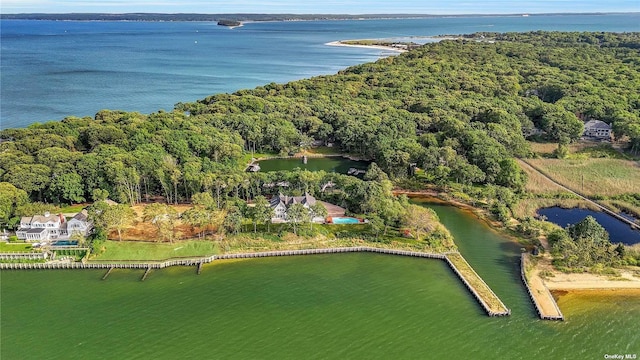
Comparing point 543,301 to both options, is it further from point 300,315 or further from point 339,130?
point 339,130

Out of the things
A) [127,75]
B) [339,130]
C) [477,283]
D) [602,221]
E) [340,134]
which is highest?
[127,75]

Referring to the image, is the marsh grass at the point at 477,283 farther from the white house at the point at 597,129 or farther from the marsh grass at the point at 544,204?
the white house at the point at 597,129

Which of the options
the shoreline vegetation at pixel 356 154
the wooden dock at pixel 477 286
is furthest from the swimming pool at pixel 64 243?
the wooden dock at pixel 477 286

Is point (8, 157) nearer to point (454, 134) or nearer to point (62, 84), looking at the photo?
point (454, 134)

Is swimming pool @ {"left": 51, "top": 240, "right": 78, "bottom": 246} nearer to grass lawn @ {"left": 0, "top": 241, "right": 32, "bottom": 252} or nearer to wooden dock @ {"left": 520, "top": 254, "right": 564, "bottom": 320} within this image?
grass lawn @ {"left": 0, "top": 241, "right": 32, "bottom": 252}

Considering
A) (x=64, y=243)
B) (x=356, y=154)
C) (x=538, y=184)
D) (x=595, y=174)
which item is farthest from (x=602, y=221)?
(x=64, y=243)

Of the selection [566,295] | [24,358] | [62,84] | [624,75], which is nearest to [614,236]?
[566,295]

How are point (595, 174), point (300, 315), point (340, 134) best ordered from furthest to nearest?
point (340, 134), point (595, 174), point (300, 315)
